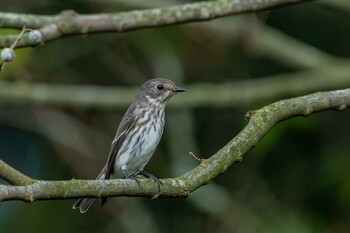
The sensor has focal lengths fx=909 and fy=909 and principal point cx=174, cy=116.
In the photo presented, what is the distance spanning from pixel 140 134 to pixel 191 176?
6.54 ft

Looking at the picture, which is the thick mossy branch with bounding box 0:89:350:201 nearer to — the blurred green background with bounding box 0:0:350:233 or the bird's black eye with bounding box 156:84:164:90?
the bird's black eye with bounding box 156:84:164:90

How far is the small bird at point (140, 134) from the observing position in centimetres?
684

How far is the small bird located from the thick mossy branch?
165cm

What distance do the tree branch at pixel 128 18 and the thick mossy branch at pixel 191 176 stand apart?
Answer: 145 centimetres

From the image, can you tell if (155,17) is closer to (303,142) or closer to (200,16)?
(200,16)

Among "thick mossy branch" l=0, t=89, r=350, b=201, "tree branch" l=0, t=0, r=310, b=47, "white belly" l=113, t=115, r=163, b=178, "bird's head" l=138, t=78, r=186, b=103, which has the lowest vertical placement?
"thick mossy branch" l=0, t=89, r=350, b=201

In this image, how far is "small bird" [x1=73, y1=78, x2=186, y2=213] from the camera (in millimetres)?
6836

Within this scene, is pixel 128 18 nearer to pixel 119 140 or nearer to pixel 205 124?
pixel 119 140

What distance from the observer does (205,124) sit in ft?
35.0

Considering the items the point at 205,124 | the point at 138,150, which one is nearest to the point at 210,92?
the point at 205,124

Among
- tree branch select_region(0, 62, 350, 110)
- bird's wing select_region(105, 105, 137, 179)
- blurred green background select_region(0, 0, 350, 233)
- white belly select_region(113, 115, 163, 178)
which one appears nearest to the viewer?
white belly select_region(113, 115, 163, 178)

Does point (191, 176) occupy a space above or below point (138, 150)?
below

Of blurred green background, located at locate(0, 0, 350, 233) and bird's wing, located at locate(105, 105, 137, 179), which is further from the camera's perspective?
blurred green background, located at locate(0, 0, 350, 233)

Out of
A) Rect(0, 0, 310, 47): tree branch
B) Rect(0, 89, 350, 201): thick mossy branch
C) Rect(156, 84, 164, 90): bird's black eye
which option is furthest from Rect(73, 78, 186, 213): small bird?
Rect(0, 89, 350, 201): thick mossy branch
